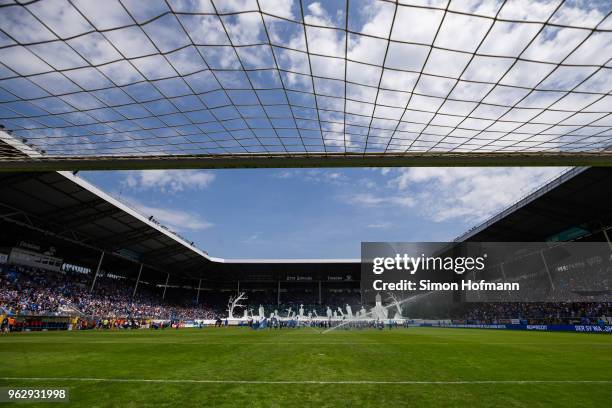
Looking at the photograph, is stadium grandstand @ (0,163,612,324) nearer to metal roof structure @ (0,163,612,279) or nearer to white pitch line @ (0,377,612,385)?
metal roof structure @ (0,163,612,279)

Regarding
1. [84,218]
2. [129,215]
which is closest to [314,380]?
[129,215]

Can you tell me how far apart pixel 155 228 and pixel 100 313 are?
389 inches

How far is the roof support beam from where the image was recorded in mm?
5980

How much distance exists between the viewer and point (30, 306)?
25.9 meters

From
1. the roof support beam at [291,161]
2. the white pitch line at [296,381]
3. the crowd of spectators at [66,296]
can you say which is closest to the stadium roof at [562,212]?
the roof support beam at [291,161]

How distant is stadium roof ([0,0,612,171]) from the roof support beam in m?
0.03

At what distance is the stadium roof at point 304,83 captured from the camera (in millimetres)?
3861

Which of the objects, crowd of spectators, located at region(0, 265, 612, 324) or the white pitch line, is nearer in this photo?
the white pitch line

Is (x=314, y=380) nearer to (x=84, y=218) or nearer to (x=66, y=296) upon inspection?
(x=84, y=218)

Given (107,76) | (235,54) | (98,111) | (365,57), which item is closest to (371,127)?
(365,57)

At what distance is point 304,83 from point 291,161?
1701 mm

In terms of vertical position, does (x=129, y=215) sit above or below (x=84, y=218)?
above

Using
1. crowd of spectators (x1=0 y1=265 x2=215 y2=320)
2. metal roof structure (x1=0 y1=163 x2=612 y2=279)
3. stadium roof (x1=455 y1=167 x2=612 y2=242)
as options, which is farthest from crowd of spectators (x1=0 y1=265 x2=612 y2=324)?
stadium roof (x1=455 y1=167 x2=612 y2=242)

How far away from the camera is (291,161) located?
6488 millimetres
